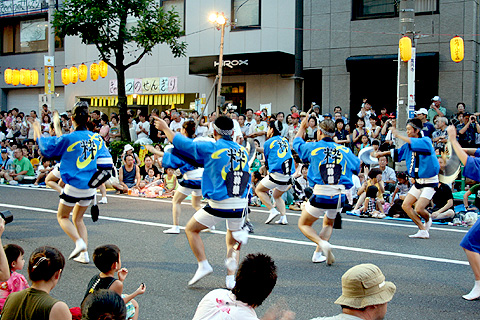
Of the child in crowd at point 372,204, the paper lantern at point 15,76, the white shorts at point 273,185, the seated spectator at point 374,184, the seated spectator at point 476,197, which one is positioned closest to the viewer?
the white shorts at point 273,185

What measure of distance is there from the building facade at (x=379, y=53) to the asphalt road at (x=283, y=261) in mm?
8636

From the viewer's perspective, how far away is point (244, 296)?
296 cm

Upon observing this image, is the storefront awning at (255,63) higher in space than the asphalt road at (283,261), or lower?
higher

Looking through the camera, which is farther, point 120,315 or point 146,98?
point 146,98

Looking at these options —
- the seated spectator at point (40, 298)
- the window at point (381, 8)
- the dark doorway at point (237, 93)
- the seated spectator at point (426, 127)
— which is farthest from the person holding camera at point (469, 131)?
the seated spectator at point (40, 298)

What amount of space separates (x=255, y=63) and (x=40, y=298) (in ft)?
55.4

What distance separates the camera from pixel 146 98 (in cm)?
2455

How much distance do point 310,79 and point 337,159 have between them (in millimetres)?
13731

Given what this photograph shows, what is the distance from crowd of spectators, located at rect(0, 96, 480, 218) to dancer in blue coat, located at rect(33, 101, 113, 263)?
18.1 inches

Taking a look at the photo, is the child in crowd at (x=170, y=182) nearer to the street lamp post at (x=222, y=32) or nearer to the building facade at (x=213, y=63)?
the street lamp post at (x=222, y=32)

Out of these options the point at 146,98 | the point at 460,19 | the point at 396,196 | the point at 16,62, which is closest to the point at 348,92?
the point at 460,19

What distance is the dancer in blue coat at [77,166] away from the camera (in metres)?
6.93

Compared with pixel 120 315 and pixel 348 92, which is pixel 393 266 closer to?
pixel 120 315

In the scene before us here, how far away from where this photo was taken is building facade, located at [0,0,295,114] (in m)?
19.9
